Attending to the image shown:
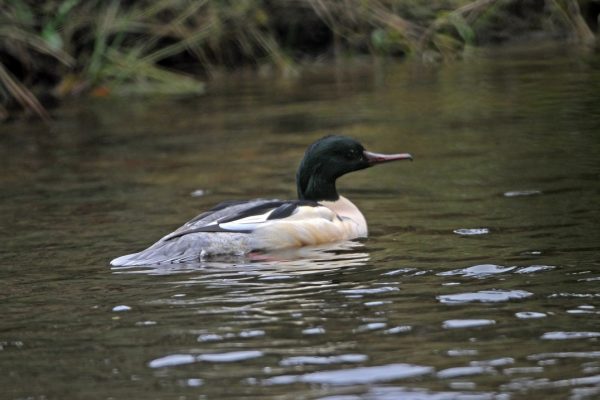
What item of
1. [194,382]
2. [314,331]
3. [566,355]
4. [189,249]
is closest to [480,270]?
[314,331]

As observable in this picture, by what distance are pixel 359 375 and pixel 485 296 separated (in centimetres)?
150

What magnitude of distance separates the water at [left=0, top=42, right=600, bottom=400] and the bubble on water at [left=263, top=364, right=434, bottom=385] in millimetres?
13

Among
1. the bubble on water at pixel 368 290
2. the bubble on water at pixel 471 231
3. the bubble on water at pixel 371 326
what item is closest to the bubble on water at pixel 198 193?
the bubble on water at pixel 471 231

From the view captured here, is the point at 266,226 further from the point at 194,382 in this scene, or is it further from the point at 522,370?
the point at 522,370

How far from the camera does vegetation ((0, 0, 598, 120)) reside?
17.7 meters

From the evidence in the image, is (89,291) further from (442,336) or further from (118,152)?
(118,152)

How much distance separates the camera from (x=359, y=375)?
5.56m

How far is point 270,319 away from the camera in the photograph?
21.8ft

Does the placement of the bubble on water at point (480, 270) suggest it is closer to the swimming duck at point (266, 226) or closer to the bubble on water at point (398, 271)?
the bubble on water at point (398, 271)

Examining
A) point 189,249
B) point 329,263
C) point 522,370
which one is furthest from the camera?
point 189,249

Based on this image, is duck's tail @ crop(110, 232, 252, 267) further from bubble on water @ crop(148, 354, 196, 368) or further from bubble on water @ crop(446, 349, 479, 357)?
bubble on water @ crop(446, 349, 479, 357)

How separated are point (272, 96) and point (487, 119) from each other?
14.2 ft

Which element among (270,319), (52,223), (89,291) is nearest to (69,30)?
(52,223)

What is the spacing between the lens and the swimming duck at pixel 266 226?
8602mm
